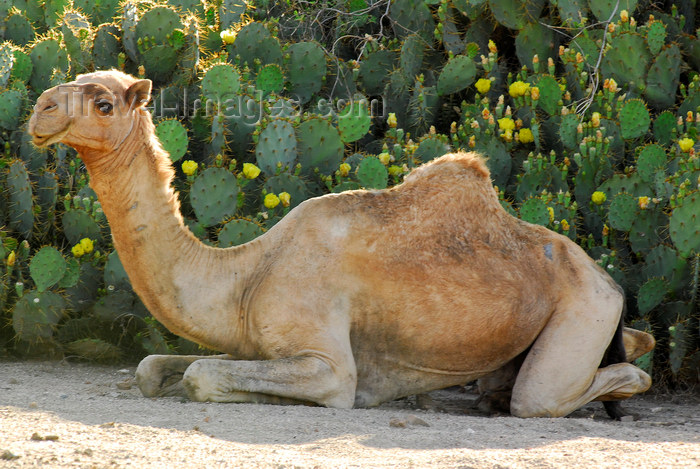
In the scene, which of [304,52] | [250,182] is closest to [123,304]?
→ [250,182]

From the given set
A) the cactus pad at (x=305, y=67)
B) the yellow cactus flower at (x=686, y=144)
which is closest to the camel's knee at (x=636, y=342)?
the yellow cactus flower at (x=686, y=144)

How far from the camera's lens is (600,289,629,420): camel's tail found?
585 cm

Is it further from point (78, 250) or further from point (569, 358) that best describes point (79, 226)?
point (569, 358)

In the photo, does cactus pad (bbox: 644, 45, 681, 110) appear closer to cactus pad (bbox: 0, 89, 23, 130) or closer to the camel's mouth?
cactus pad (bbox: 0, 89, 23, 130)

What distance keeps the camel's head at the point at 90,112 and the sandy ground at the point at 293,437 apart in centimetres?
134

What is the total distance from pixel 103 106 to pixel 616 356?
11.0ft

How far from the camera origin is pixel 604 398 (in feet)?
19.0

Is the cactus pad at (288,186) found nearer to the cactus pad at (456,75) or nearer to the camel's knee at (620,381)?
the cactus pad at (456,75)

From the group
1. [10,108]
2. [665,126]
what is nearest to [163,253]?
[10,108]

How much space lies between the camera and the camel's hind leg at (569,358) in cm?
552

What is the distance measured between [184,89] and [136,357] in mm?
2459

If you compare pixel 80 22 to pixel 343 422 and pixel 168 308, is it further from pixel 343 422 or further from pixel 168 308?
pixel 343 422

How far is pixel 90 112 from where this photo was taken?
4832 millimetres

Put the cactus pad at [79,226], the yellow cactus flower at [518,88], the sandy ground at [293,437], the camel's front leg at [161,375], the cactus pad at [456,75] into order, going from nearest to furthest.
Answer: the sandy ground at [293,437]
the camel's front leg at [161,375]
the cactus pad at [79,226]
the yellow cactus flower at [518,88]
the cactus pad at [456,75]
